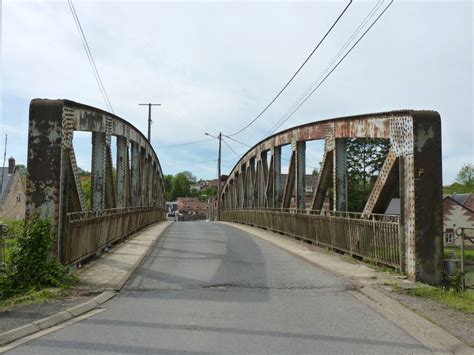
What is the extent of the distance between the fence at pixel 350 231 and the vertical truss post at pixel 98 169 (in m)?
5.81

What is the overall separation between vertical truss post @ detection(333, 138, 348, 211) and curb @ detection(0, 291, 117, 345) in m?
7.04

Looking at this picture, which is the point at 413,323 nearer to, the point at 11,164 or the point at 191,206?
the point at 11,164

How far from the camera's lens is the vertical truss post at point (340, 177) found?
41.5ft

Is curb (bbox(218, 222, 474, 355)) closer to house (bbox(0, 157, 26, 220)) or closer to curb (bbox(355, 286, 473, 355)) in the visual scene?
curb (bbox(355, 286, 473, 355))

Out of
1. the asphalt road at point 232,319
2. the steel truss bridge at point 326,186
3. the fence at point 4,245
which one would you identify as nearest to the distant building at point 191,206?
the steel truss bridge at point 326,186

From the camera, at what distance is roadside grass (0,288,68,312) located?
265 inches

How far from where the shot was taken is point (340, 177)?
1268 centimetres

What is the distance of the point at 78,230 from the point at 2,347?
4.22 m

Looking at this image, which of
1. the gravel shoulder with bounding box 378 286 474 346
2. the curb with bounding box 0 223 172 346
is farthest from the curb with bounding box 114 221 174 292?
the gravel shoulder with bounding box 378 286 474 346

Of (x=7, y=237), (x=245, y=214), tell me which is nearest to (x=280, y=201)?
(x=245, y=214)

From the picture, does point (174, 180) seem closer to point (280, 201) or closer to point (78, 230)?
point (280, 201)

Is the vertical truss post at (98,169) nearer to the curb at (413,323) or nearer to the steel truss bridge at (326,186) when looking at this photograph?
the steel truss bridge at (326,186)

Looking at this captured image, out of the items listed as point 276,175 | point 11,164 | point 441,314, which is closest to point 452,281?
point 441,314

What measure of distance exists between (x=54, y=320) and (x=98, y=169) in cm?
568
